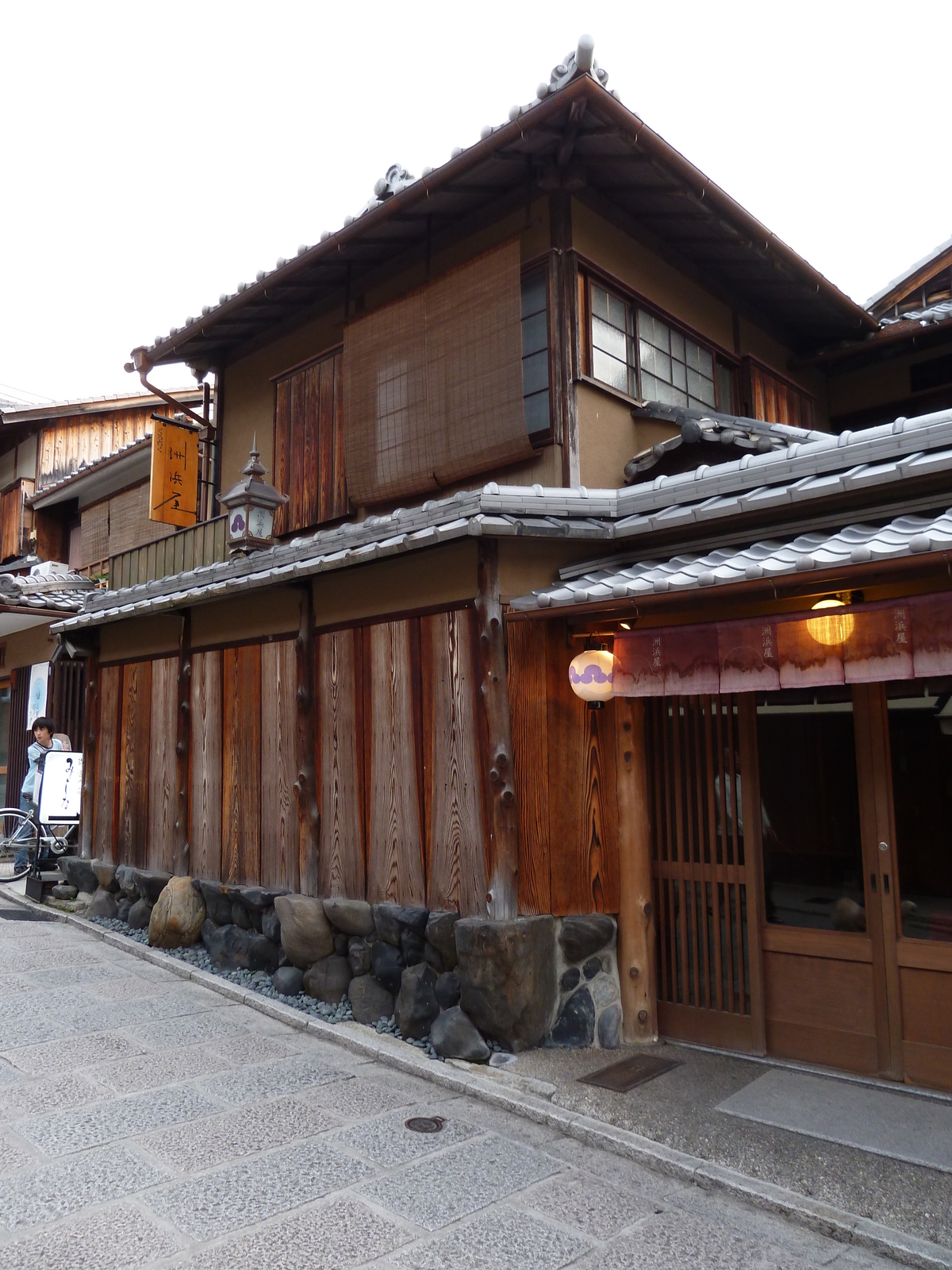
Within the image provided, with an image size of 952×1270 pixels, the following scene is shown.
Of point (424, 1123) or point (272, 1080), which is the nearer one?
point (424, 1123)

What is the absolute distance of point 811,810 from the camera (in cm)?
644

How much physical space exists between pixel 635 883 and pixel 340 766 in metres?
2.95

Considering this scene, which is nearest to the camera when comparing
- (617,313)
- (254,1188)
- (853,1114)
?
(254,1188)

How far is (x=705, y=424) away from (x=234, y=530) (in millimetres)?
5091

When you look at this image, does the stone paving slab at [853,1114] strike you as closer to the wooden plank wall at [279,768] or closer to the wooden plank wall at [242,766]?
the wooden plank wall at [279,768]

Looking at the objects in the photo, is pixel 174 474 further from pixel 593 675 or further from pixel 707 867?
pixel 707 867

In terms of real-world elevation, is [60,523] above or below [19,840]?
above

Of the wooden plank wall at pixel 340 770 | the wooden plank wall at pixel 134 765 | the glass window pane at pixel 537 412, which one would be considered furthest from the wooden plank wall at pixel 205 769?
the glass window pane at pixel 537 412

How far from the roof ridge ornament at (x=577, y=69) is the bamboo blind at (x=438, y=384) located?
1.29m

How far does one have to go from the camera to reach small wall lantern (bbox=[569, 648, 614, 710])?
6.70 meters

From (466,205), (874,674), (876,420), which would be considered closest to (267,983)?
(874,674)

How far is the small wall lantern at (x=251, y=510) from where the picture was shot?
962 cm

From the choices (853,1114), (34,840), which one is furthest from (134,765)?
(853,1114)

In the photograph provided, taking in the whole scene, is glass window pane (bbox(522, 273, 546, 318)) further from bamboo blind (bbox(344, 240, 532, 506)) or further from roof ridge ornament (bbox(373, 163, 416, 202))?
roof ridge ornament (bbox(373, 163, 416, 202))
